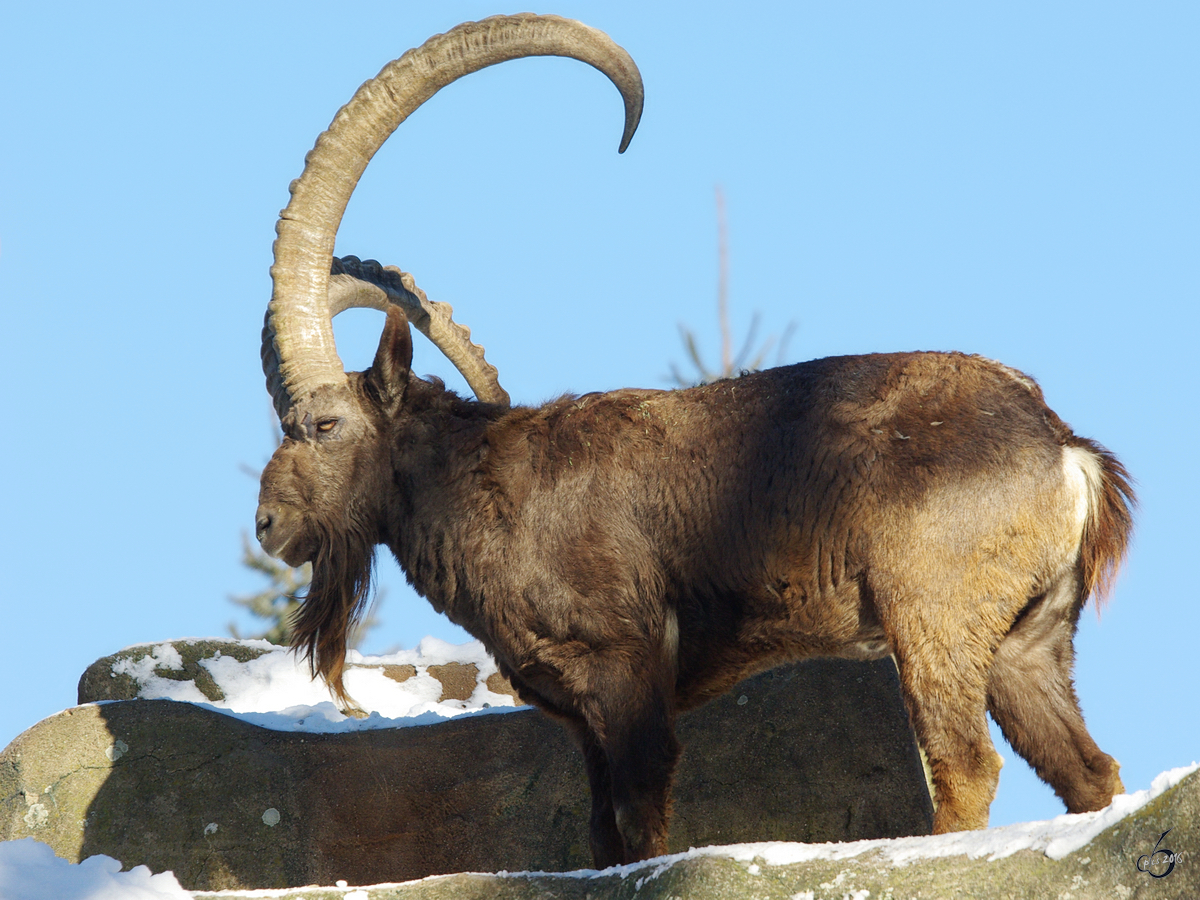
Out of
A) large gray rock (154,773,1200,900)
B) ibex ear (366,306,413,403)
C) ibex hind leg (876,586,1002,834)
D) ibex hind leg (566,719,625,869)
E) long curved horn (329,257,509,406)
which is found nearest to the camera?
large gray rock (154,773,1200,900)

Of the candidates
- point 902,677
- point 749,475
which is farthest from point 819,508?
point 902,677

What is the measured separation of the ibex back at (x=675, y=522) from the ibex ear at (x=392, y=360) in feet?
0.04

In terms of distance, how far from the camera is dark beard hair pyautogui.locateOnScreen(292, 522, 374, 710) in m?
6.82

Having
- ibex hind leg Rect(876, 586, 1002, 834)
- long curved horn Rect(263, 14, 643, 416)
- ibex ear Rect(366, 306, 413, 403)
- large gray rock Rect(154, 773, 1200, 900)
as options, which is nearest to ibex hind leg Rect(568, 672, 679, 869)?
ibex hind leg Rect(876, 586, 1002, 834)

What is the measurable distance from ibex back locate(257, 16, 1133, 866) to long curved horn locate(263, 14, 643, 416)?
0.04 ft

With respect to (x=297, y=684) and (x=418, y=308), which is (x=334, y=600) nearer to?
(x=418, y=308)

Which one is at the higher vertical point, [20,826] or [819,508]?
[819,508]

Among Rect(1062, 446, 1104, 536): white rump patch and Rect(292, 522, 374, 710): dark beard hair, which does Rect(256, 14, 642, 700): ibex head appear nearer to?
Rect(292, 522, 374, 710): dark beard hair

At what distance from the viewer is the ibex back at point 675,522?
5461 mm

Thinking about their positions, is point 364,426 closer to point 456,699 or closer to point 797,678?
point 797,678

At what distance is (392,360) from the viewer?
264 inches

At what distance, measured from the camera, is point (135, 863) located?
743cm

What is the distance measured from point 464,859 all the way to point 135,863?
6.16 feet

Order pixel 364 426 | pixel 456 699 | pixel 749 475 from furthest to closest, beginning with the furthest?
pixel 456 699 → pixel 364 426 → pixel 749 475
